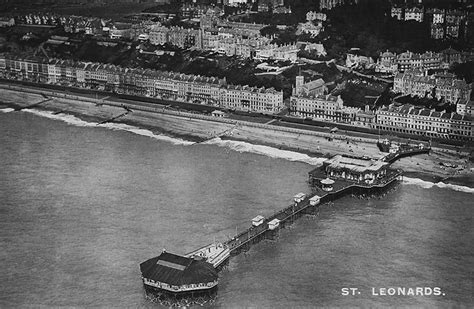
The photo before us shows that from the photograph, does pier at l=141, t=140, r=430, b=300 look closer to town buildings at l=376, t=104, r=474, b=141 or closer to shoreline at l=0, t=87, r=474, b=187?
shoreline at l=0, t=87, r=474, b=187

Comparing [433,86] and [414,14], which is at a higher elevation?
[414,14]

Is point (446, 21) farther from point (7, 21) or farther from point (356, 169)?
point (7, 21)

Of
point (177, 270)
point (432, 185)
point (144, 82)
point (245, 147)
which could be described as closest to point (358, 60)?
point (144, 82)

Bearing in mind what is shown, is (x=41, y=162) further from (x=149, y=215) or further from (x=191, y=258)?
(x=191, y=258)

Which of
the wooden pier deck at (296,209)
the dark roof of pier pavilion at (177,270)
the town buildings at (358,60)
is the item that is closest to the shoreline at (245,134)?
the wooden pier deck at (296,209)

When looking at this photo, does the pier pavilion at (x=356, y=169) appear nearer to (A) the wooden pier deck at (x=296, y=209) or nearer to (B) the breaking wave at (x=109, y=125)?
(A) the wooden pier deck at (x=296, y=209)

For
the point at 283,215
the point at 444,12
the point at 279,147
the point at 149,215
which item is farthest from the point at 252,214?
the point at 444,12
